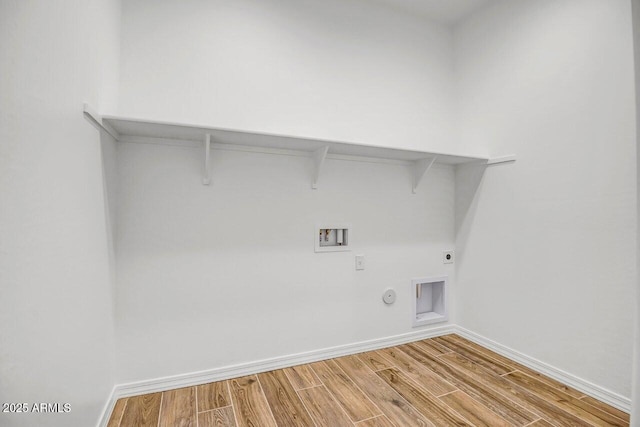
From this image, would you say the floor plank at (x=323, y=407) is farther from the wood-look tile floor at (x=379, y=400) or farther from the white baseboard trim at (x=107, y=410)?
the white baseboard trim at (x=107, y=410)

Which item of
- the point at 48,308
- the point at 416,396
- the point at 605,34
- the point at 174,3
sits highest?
the point at 174,3

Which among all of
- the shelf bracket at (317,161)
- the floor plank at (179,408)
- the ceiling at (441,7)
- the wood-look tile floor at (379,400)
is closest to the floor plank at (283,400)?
the wood-look tile floor at (379,400)

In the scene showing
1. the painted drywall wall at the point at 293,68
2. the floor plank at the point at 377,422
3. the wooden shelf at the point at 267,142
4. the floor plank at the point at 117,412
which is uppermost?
the painted drywall wall at the point at 293,68

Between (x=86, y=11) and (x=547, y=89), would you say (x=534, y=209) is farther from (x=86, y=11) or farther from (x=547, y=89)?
(x=86, y=11)

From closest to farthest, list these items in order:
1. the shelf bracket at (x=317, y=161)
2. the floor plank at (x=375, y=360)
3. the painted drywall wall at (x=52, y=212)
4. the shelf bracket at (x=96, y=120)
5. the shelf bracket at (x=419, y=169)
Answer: the painted drywall wall at (x=52, y=212), the shelf bracket at (x=96, y=120), the shelf bracket at (x=317, y=161), the floor plank at (x=375, y=360), the shelf bracket at (x=419, y=169)

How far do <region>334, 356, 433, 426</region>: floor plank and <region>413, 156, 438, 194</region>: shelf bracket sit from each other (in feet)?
4.58

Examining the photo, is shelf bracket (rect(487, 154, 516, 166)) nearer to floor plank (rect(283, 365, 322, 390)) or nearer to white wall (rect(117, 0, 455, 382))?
white wall (rect(117, 0, 455, 382))

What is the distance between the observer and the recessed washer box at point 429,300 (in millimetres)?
2420

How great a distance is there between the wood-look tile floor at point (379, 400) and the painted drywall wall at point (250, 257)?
A: 0.61 feet

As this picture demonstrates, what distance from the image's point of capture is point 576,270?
1.76 meters

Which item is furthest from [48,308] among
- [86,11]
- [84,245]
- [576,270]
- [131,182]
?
[576,270]

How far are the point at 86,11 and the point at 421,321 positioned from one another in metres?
2.78

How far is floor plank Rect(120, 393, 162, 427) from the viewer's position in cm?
143

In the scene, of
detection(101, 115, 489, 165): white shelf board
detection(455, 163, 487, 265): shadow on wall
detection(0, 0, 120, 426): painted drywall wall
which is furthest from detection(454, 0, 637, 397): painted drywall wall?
detection(0, 0, 120, 426): painted drywall wall
